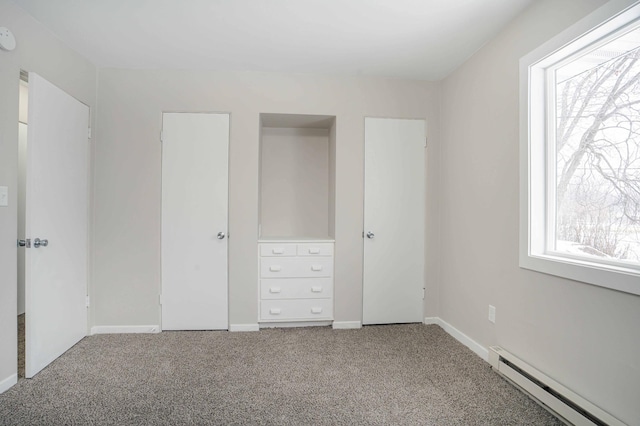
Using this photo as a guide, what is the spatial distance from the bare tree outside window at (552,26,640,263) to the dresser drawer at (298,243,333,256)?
1734mm

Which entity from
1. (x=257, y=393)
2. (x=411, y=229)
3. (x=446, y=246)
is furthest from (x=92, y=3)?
(x=446, y=246)

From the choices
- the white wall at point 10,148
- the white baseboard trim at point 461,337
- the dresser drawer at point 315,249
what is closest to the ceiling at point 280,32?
the white wall at point 10,148

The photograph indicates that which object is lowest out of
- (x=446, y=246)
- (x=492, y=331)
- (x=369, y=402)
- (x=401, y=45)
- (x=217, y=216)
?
(x=369, y=402)

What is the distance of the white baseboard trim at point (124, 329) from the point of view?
8.98ft

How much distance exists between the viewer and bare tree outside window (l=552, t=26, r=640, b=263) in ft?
4.89

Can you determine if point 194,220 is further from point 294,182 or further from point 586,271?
point 586,271

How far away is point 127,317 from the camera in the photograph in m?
2.76

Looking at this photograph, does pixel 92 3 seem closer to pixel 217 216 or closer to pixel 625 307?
pixel 217 216

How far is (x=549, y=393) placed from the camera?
1.69 m

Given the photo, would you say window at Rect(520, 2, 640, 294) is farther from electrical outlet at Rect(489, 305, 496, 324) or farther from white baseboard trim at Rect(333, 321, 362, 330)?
white baseboard trim at Rect(333, 321, 362, 330)

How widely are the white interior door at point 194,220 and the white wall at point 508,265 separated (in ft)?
6.83

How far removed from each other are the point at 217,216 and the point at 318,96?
1473 millimetres

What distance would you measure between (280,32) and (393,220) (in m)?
1.86

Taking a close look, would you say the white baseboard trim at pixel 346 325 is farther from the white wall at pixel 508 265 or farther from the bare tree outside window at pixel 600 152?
the bare tree outside window at pixel 600 152
